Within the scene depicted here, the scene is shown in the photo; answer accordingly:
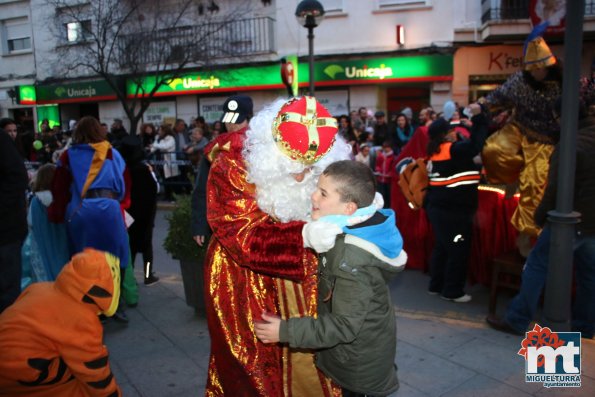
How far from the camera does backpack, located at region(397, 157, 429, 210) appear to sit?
4.82 metres

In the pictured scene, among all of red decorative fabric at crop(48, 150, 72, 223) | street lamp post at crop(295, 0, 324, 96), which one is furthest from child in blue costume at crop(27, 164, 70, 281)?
street lamp post at crop(295, 0, 324, 96)

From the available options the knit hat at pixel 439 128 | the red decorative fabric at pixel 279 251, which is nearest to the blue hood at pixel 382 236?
the red decorative fabric at pixel 279 251

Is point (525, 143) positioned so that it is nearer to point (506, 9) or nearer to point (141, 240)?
point (141, 240)

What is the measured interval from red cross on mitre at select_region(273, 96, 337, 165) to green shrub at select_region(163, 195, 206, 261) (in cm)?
226

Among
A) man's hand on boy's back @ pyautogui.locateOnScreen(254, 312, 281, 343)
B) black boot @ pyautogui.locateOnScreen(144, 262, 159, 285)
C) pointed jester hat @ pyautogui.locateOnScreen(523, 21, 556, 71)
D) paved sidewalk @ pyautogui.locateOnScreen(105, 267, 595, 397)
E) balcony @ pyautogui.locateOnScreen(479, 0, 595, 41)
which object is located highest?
balcony @ pyautogui.locateOnScreen(479, 0, 595, 41)

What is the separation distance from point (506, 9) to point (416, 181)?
10.3m

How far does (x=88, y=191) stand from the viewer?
4047 millimetres

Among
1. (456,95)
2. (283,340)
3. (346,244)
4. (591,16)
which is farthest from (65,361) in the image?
(591,16)

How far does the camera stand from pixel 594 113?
346 cm

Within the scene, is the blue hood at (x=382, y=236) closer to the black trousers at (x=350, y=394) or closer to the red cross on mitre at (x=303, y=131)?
the red cross on mitre at (x=303, y=131)

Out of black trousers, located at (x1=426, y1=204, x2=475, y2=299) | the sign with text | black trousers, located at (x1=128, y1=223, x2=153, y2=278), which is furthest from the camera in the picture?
the sign with text

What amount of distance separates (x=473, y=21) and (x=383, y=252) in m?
13.4

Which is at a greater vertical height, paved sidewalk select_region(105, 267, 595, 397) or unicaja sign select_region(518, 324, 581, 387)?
unicaja sign select_region(518, 324, 581, 387)

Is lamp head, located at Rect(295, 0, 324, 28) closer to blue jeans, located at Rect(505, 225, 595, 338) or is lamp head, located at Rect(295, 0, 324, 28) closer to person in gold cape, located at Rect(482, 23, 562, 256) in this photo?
person in gold cape, located at Rect(482, 23, 562, 256)
